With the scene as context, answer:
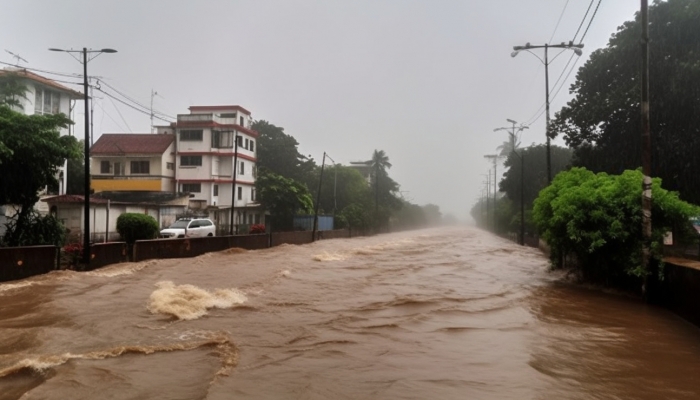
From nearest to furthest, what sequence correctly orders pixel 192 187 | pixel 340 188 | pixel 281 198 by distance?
pixel 192 187 → pixel 281 198 → pixel 340 188

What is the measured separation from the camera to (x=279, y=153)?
2354 inches

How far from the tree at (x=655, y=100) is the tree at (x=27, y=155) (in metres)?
24.3

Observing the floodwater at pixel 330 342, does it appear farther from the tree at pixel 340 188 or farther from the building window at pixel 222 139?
the tree at pixel 340 188

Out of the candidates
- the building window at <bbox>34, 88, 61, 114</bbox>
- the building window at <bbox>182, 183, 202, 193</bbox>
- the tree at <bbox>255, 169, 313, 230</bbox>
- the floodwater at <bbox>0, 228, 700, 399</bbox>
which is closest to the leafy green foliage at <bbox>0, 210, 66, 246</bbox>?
the floodwater at <bbox>0, 228, 700, 399</bbox>

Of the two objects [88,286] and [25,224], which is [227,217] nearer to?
[25,224]

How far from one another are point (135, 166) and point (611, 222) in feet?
134

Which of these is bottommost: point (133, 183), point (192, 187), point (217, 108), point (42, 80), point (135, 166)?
point (192, 187)

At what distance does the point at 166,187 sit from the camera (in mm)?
47438

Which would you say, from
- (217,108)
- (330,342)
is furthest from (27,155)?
(217,108)

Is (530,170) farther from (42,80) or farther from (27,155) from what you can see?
(27,155)

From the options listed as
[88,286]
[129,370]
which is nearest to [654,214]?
[129,370]

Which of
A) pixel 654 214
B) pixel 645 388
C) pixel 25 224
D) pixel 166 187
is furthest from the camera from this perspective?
pixel 166 187

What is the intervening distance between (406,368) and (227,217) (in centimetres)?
4324

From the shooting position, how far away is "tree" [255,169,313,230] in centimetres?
4934
